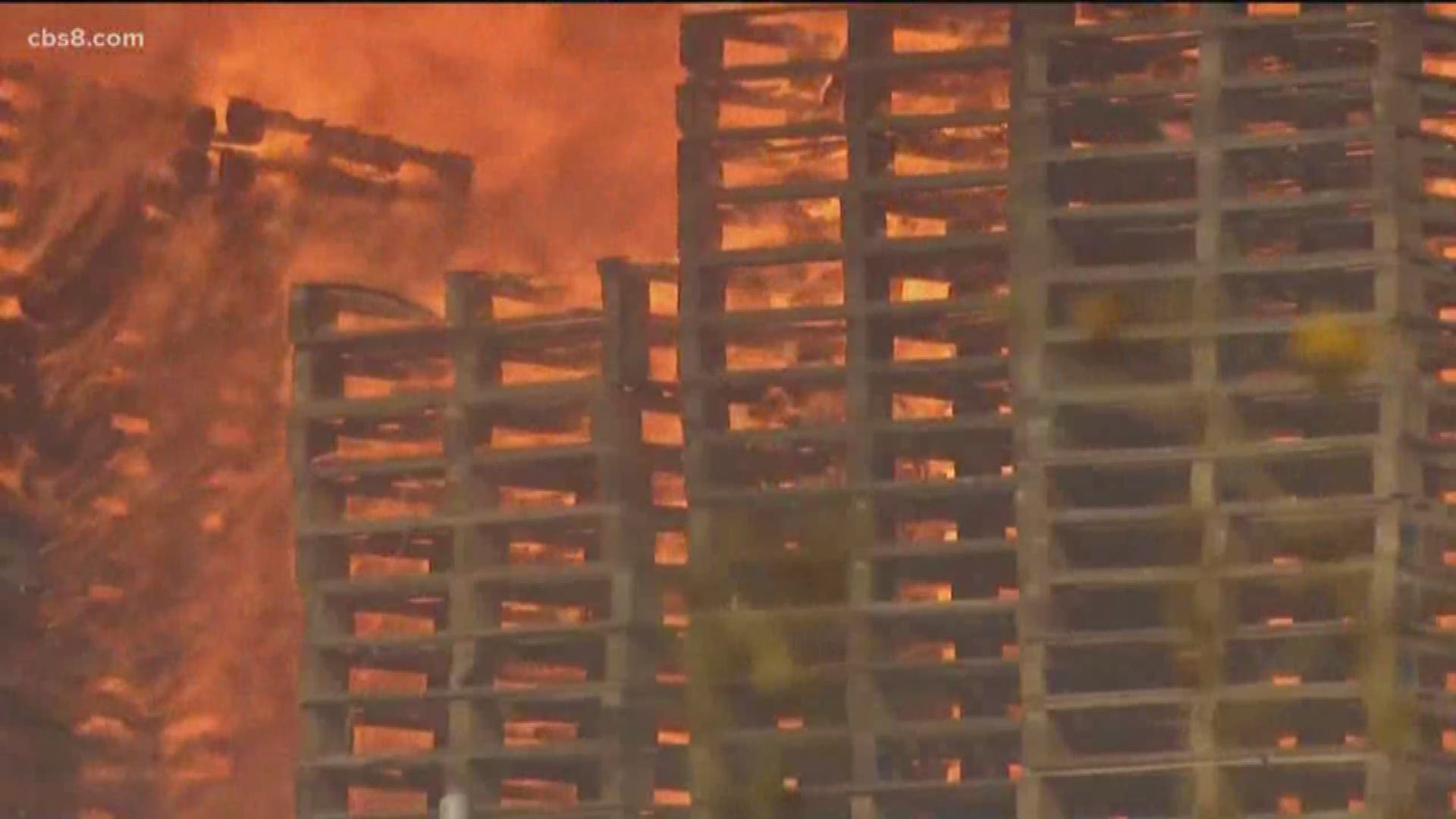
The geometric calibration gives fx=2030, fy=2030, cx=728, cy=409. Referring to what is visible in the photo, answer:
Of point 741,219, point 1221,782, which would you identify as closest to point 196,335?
point 741,219

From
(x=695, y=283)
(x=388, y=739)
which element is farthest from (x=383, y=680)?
(x=695, y=283)

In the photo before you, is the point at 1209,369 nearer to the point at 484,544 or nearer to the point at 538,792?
the point at 484,544

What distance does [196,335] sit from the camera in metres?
3.88

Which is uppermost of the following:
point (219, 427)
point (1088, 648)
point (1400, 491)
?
point (219, 427)

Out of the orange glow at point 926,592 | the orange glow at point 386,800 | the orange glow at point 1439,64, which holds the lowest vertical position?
the orange glow at point 386,800

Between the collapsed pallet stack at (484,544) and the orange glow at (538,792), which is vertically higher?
the collapsed pallet stack at (484,544)

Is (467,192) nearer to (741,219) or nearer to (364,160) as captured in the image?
(364,160)

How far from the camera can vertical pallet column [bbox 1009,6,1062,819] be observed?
131 inches

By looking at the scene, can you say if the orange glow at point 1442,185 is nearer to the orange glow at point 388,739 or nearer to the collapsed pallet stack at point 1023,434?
the collapsed pallet stack at point 1023,434

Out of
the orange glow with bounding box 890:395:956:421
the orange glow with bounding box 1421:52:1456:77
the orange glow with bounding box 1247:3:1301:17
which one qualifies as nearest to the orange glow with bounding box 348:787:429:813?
the orange glow with bounding box 890:395:956:421

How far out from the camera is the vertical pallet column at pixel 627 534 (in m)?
3.50

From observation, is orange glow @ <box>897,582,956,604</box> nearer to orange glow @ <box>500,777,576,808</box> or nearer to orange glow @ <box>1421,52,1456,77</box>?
orange glow @ <box>500,777,576,808</box>

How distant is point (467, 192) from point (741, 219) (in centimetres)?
52

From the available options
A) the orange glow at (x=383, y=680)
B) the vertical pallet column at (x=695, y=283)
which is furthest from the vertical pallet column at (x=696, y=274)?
the orange glow at (x=383, y=680)
